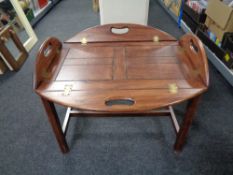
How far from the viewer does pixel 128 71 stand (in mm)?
805

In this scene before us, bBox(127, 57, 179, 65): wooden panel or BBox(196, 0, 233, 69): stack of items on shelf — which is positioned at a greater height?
BBox(127, 57, 179, 65): wooden panel

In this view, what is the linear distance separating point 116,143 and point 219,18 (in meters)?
1.42

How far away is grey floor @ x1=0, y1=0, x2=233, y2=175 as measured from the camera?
3.33 feet

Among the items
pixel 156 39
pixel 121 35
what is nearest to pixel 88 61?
pixel 121 35

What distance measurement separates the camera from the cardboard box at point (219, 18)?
1.43 m

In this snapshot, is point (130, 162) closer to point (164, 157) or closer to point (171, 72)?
point (164, 157)

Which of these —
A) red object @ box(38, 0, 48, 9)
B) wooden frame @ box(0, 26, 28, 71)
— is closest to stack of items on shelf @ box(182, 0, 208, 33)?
wooden frame @ box(0, 26, 28, 71)

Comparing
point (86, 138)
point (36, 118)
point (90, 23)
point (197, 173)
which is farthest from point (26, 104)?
point (90, 23)

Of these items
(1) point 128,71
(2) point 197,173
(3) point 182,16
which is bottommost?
(2) point 197,173

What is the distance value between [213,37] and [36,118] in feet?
5.92

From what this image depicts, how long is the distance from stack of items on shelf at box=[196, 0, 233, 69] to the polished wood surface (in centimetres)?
81

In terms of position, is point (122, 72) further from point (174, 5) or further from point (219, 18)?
point (174, 5)

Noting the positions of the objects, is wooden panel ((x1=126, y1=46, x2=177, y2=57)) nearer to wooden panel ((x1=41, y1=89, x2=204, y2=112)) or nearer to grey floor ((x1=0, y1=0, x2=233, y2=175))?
wooden panel ((x1=41, y1=89, x2=204, y2=112))

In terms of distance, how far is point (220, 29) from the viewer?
156 centimetres
